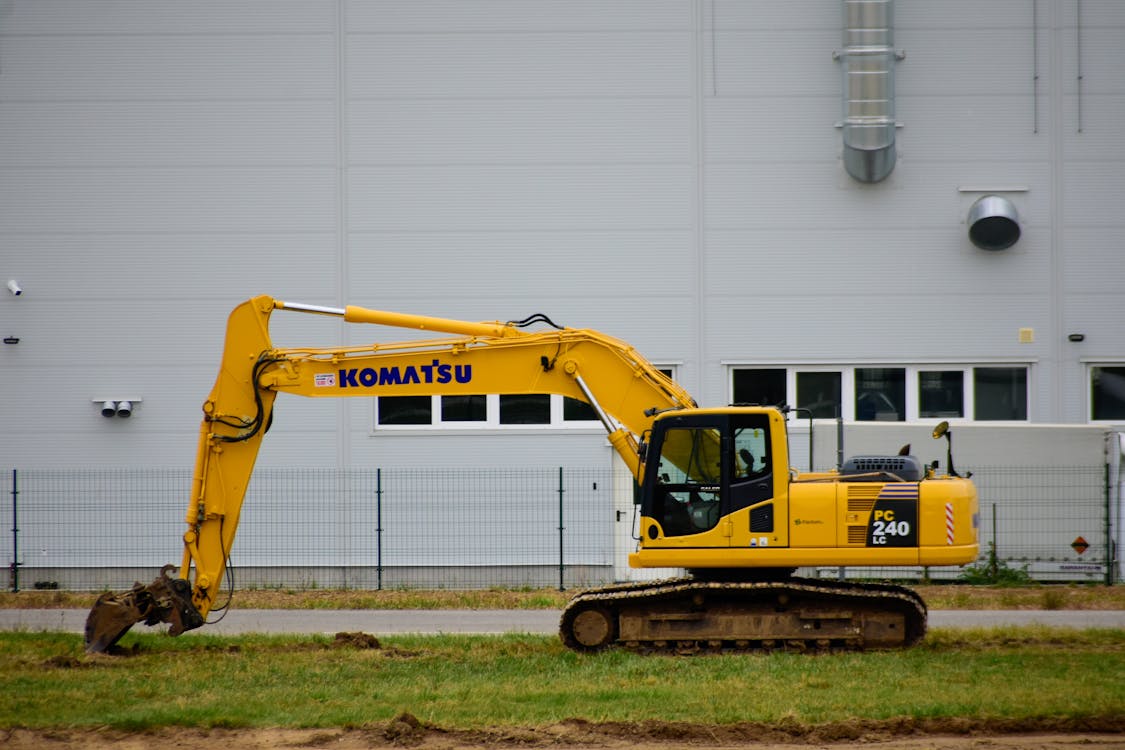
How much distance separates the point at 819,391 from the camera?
814 inches

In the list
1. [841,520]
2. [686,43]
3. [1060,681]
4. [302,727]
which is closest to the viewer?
[302,727]

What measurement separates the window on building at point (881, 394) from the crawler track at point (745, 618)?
25.2 feet

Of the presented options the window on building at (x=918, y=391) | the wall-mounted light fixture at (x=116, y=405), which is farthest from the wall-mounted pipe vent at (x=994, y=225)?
the wall-mounted light fixture at (x=116, y=405)

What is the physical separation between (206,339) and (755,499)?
36.9 ft

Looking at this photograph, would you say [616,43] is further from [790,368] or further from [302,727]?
[302,727]

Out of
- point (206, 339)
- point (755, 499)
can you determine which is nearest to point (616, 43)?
point (206, 339)

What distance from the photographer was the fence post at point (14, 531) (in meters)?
20.4

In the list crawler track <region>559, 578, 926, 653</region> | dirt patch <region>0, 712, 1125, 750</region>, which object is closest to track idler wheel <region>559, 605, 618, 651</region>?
crawler track <region>559, 578, 926, 653</region>

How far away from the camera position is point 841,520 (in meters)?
12.8

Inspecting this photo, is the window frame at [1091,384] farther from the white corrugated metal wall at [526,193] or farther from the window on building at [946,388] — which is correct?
the window on building at [946,388]

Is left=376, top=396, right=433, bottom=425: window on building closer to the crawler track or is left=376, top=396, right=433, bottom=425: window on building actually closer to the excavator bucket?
the excavator bucket

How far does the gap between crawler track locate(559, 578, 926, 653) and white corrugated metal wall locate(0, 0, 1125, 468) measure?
746 centimetres

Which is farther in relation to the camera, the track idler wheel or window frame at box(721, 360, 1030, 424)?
window frame at box(721, 360, 1030, 424)

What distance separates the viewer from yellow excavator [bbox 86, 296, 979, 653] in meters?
12.8
